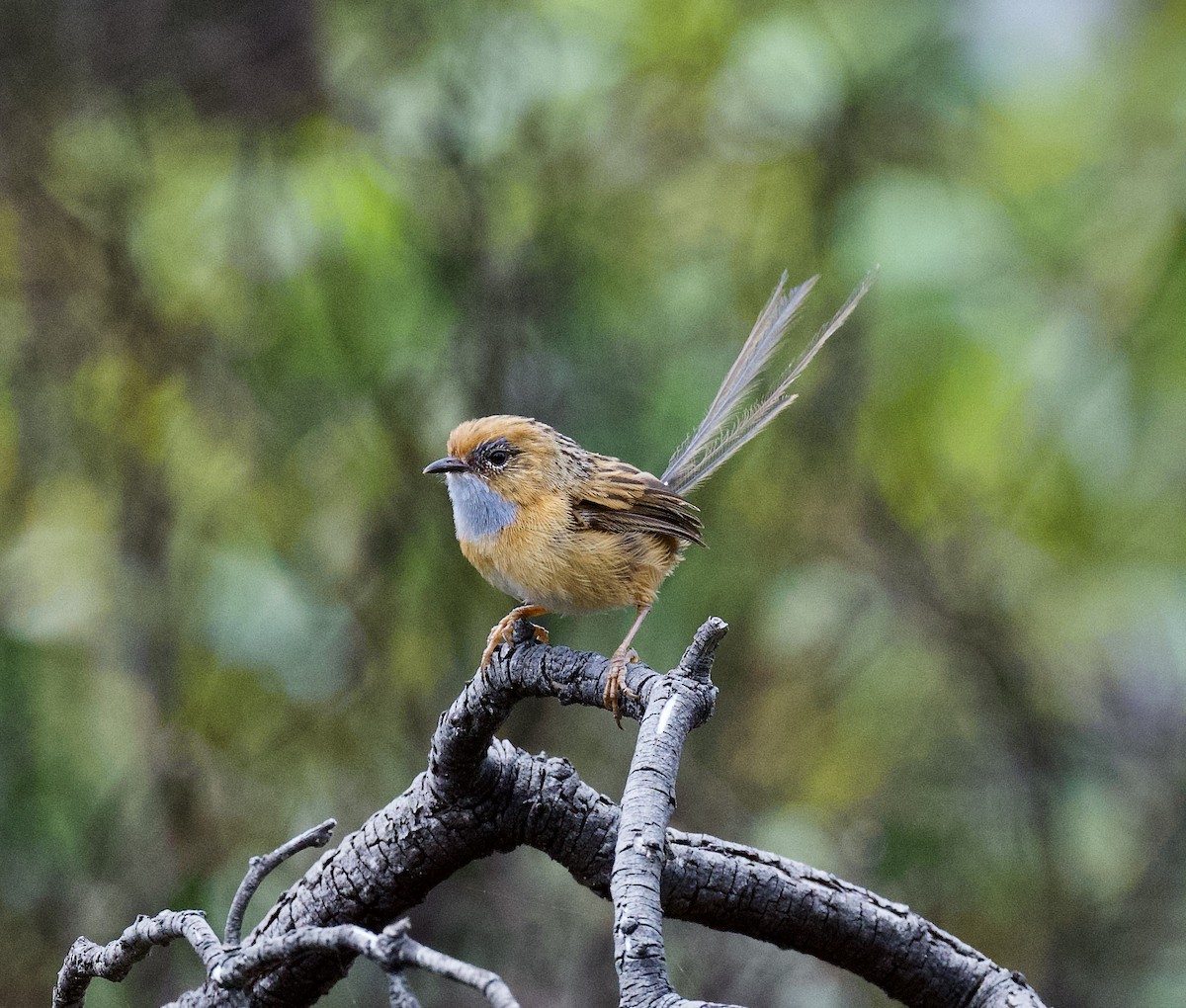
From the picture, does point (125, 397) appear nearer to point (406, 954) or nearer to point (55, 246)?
point (55, 246)

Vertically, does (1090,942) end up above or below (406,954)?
above

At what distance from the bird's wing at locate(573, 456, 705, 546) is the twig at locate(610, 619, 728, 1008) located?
4.14 ft

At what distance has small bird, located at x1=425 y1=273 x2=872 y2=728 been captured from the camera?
116 inches

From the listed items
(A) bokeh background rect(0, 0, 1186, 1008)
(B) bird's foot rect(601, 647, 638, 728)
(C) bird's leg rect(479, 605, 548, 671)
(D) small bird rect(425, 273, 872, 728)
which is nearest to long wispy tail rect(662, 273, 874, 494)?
(D) small bird rect(425, 273, 872, 728)

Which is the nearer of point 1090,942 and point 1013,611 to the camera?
point 1090,942

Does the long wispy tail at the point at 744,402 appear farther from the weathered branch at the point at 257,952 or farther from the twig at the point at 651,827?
the weathered branch at the point at 257,952

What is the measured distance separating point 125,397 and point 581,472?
9.13ft

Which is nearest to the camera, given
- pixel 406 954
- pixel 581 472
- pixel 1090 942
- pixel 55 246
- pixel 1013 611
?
pixel 406 954

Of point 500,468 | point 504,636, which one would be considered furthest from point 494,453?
point 504,636

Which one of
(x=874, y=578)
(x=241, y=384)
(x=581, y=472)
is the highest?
(x=241, y=384)

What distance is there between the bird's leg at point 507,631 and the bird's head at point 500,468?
222mm

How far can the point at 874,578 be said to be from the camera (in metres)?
5.38

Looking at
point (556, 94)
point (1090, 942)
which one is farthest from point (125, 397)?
point (1090, 942)

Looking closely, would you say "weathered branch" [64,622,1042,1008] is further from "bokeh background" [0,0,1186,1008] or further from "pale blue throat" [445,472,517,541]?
"bokeh background" [0,0,1186,1008]
